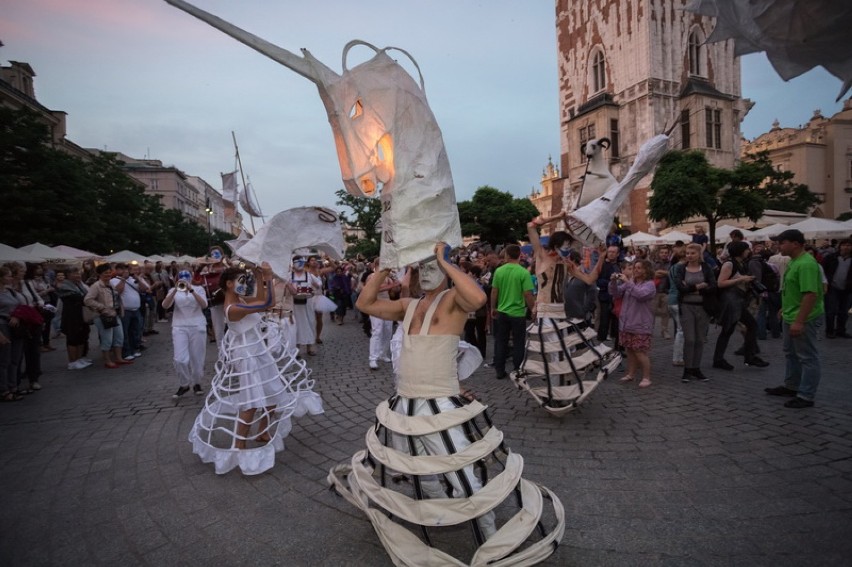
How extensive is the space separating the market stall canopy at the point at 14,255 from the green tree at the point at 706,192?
28686mm

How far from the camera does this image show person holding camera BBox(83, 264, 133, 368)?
889 centimetres

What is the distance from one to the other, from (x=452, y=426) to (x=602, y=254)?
3926 millimetres

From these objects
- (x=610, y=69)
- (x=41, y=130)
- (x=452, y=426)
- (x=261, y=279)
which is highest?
(x=610, y=69)

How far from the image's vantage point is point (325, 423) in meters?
5.41

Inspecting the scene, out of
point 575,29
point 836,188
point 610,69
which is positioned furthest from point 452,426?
point 836,188

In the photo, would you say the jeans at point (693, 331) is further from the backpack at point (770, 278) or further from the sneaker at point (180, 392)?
the sneaker at point (180, 392)

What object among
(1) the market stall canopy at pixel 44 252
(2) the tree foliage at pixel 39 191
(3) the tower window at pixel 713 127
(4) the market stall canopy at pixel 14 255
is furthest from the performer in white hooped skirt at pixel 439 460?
(3) the tower window at pixel 713 127

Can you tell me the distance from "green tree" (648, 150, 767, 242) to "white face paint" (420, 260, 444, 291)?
25.9 metres

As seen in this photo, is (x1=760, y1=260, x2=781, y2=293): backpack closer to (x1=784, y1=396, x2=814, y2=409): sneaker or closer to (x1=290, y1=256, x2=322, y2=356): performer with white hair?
(x1=784, y1=396, x2=814, y2=409): sneaker

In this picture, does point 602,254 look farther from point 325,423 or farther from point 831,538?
point 325,423

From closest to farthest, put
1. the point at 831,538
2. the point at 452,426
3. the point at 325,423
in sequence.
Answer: the point at 452,426
the point at 831,538
the point at 325,423

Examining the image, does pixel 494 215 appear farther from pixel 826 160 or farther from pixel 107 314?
pixel 107 314

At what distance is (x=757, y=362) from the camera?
24.2 feet

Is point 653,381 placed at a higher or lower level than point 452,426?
lower
